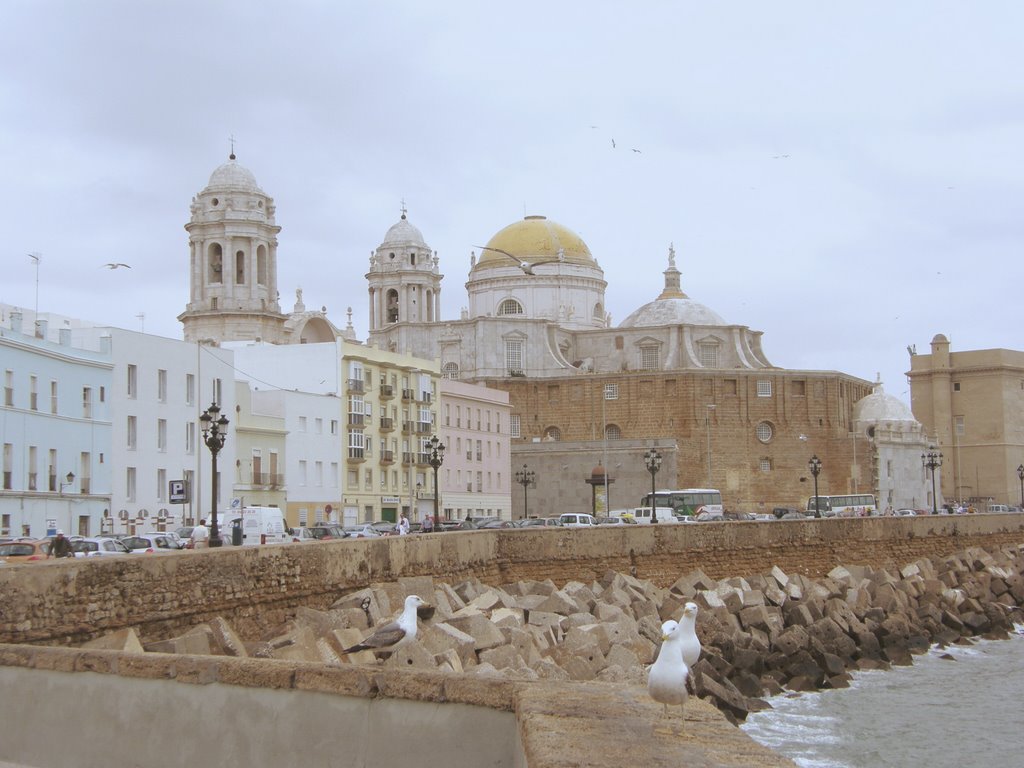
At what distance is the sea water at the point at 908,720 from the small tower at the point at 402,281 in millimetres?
58290

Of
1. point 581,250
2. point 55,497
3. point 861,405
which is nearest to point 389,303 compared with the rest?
point 581,250

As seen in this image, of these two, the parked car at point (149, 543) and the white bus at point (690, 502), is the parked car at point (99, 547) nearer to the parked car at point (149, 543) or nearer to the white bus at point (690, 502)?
the parked car at point (149, 543)

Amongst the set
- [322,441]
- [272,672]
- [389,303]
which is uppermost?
[389,303]

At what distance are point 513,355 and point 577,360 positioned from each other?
5.52 metres

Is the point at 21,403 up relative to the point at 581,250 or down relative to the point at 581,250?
down

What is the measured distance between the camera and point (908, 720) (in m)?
19.9

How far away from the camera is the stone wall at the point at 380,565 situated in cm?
1172

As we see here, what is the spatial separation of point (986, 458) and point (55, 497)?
243ft

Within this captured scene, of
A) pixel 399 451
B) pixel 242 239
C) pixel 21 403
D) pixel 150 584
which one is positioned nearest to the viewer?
pixel 150 584

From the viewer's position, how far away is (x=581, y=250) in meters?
87.9

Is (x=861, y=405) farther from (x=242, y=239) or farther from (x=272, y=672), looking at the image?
(x=272, y=672)

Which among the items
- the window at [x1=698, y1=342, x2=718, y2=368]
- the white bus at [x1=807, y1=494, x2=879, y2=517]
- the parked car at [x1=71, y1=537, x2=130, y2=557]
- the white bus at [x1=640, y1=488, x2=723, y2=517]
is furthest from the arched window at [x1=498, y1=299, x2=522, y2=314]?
the parked car at [x1=71, y1=537, x2=130, y2=557]

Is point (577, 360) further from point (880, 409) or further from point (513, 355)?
point (880, 409)

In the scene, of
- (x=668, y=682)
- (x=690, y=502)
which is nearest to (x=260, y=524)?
(x=668, y=682)
